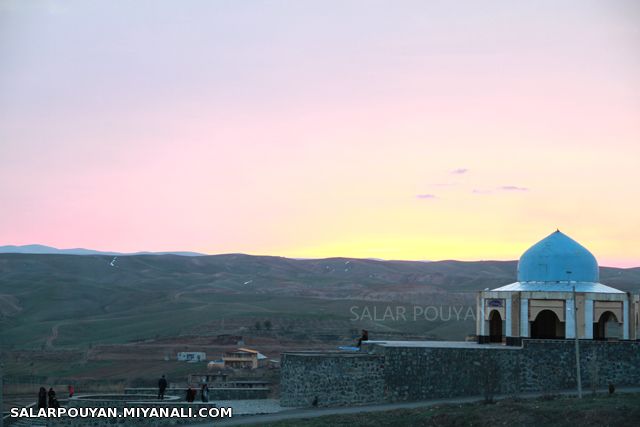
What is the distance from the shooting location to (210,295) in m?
96.6

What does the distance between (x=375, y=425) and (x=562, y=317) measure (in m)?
9.92

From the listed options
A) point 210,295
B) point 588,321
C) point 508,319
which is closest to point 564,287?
point 588,321

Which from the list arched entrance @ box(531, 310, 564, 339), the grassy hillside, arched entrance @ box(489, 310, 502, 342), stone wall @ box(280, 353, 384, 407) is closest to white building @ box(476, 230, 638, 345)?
arched entrance @ box(489, 310, 502, 342)

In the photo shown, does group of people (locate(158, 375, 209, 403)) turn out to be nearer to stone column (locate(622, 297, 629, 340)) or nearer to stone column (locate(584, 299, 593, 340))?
stone column (locate(584, 299, 593, 340))

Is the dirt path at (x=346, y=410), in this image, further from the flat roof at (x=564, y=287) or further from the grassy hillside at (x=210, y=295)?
the grassy hillside at (x=210, y=295)

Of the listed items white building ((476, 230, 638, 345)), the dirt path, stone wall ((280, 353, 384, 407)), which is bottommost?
the dirt path

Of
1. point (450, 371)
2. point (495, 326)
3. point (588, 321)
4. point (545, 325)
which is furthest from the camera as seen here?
point (545, 325)

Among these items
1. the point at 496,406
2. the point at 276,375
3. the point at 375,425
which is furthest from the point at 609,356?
the point at 276,375

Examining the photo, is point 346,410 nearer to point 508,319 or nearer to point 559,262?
point 508,319

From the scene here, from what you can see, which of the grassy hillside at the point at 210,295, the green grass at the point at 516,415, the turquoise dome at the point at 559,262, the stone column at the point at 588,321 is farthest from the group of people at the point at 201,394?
the grassy hillside at the point at 210,295

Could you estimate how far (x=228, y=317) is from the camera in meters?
74.4

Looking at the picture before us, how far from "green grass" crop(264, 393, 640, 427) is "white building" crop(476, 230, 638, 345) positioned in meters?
5.75

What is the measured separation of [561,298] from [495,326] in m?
4.15

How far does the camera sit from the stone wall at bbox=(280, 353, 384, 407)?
30234 mm
